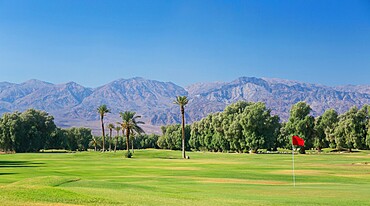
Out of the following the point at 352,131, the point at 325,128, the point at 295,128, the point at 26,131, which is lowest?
the point at 352,131

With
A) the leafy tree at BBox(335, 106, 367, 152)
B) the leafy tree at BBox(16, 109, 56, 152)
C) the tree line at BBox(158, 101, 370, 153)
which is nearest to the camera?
the leafy tree at BBox(335, 106, 367, 152)

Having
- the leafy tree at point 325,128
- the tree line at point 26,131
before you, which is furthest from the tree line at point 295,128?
the tree line at point 26,131

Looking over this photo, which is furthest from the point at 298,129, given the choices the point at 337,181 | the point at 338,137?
the point at 337,181

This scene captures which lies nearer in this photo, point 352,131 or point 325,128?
point 352,131

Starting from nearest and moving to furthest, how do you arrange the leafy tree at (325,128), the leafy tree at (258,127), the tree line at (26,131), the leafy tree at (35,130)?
the leafy tree at (258,127) → the leafy tree at (325,128) → the tree line at (26,131) → the leafy tree at (35,130)

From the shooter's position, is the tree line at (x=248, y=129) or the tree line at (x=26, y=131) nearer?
the tree line at (x=248, y=129)

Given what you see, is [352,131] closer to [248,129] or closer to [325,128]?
[325,128]

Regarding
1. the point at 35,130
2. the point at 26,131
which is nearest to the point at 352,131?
the point at 35,130

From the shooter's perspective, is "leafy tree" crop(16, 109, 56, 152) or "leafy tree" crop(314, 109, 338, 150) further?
"leafy tree" crop(16, 109, 56, 152)

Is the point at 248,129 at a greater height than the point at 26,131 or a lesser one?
lesser

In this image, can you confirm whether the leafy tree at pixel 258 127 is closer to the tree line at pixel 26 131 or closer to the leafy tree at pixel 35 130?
the leafy tree at pixel 35 130

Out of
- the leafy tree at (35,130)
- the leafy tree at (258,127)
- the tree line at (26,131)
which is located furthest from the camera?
the leafy tree at (35,130)

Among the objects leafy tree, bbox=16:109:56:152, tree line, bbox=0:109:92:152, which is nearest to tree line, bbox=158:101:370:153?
leafy tree, bbox=16:109:56:152

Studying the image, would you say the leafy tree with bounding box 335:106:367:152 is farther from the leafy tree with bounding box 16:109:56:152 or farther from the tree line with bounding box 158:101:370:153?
the leafy tree with bounding box 16:109:56:152
